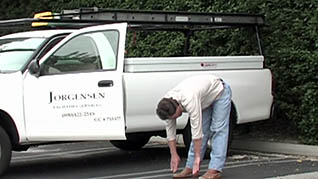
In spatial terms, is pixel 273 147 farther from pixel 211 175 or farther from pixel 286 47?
pixel 211 175

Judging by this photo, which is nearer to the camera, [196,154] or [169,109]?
[169,109]

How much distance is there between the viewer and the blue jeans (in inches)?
295

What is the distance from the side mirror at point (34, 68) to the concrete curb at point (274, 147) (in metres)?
3.85

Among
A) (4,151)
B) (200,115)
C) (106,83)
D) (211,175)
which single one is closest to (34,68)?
(106,83)

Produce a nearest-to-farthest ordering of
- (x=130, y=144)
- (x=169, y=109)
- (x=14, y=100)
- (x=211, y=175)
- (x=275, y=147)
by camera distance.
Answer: (x=169, y=109) → (x=211, y=175) → (x=14, y=100) → (x=275, y=147) → (x=130, y=144)

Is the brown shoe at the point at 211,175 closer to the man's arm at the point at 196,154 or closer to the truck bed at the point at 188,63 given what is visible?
the man's arm at the point at 196,154

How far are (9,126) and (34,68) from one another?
0.82 metres

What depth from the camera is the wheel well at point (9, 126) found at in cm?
796

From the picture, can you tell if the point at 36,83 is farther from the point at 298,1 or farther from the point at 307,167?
the point at 298,1

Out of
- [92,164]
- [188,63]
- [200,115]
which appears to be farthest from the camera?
[92,164]

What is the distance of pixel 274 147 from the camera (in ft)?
33.6

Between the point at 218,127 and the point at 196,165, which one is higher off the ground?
the point at 218,127

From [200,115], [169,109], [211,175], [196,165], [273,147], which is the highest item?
[169,109]

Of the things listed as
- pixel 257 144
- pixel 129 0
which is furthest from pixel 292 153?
pixel 129 0
